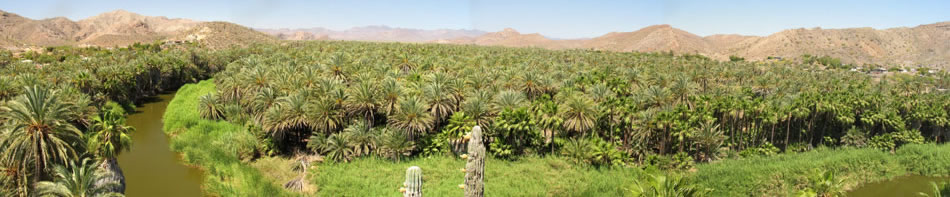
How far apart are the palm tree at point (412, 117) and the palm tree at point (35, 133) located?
1779 centimetres

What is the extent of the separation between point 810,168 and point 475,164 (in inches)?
1191

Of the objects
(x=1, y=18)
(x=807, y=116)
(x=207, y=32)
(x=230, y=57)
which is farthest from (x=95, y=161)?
(x=1, y=18)

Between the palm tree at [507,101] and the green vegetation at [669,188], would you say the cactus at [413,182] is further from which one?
the palm tree at [507,101]

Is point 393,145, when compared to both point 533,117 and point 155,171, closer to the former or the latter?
point 533,117

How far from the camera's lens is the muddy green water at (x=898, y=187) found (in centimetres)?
3369

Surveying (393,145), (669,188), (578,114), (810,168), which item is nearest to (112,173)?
(393,145)

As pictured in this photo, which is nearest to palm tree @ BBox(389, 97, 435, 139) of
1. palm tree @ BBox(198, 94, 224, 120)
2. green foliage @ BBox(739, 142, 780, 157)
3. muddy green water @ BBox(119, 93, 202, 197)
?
muddy green water @ BBox(119, 93, 202, 197)

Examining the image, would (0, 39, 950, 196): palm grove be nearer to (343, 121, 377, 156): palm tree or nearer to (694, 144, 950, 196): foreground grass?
(343, 121, 377, 156): palm tree

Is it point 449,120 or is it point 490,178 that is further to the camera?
point 449,120

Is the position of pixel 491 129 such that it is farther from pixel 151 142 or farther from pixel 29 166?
pixel 151 142

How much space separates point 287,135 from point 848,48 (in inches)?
6866

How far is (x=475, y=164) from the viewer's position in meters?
15.9

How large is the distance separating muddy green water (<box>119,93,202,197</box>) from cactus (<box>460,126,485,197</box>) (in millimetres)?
20825

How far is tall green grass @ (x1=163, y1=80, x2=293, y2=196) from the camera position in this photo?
27531mm
